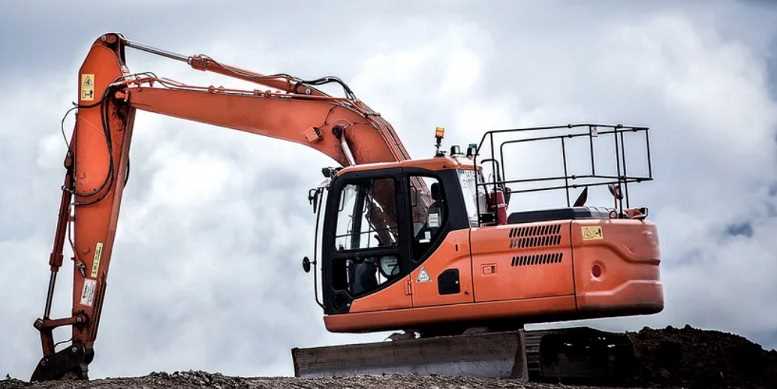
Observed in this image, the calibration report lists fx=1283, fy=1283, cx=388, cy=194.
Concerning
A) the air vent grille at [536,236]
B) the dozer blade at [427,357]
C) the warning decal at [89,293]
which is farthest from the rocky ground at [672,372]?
the warning decal at [89,293]

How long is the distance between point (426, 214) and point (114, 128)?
488 centimetres

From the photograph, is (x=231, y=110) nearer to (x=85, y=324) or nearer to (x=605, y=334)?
(x=85, y=324)

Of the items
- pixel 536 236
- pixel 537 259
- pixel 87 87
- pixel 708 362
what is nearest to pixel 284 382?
pixel 537 259

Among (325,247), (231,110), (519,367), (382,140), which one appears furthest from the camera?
(231,110)

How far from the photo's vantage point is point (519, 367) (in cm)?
1341

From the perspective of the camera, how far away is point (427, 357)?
13.9 metres

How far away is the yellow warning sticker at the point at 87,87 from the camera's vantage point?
16.9 metres

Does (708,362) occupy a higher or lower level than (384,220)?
lower

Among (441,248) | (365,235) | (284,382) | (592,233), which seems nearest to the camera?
(284,382)

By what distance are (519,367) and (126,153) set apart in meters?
6.28

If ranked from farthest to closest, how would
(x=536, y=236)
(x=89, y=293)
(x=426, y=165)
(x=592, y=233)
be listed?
1. (x=89, y=293)
2. (x=426, y=165)
3. (x=536, y=236)
4. (x=592, y=233)

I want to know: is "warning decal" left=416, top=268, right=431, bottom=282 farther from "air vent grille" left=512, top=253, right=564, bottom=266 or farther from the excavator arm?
the excavator arm

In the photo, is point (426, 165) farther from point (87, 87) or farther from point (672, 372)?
point (87, 87)

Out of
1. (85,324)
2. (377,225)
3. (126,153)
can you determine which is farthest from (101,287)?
(377,225)
